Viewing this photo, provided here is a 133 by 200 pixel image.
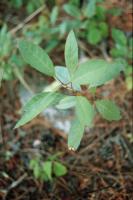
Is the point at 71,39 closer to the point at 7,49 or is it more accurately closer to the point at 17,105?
the point at 7,49

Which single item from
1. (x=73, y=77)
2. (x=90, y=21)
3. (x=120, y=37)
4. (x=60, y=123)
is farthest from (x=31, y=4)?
(x=73, y=77)

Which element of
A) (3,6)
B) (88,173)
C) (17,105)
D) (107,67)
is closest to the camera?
(107,67)

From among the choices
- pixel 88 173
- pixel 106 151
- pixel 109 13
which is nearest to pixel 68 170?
pixel 88 173

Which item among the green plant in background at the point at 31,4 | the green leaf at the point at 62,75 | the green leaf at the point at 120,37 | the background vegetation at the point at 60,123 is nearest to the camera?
the green leaf at the point at 62,75

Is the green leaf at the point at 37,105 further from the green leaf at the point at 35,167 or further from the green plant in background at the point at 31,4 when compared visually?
the green plant in background at the point at 31,4

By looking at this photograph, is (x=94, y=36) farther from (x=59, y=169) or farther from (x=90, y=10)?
(x=59, y=169)

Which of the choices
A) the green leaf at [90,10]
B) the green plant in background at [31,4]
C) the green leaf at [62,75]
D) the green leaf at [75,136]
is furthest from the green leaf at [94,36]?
the green leaf at [75,136]

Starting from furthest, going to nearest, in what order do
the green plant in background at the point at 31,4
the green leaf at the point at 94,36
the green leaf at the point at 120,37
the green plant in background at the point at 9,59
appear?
the green plant in background at the point at 31,4
the green leaf at the point at 94,36
the green leaf at the point at 120,37
the green plant in background at the point at 9,59
